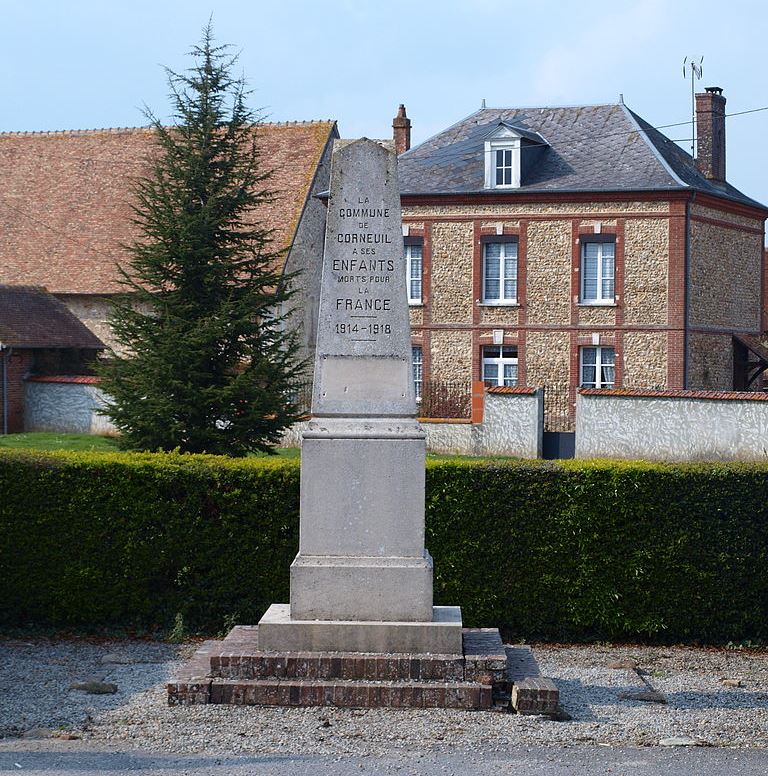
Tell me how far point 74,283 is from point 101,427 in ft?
25.9

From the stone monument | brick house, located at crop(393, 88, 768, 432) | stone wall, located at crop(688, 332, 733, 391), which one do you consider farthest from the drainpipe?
the stone monument

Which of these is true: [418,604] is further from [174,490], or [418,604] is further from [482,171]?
[482,171]

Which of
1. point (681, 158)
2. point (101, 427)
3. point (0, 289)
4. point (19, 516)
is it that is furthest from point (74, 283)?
point (19, 516)

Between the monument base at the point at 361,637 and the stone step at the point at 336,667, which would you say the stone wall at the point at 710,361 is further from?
the stone step at the point at 336,667

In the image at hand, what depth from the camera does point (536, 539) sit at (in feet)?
37.3

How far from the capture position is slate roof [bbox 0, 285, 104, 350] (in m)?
32.9

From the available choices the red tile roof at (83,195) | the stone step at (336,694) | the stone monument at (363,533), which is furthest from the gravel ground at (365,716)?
the red tile roof at (83,195)

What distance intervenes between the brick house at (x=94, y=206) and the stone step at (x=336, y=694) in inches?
1106

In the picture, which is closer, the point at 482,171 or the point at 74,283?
the point at 482,171

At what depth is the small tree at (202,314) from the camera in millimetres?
17172

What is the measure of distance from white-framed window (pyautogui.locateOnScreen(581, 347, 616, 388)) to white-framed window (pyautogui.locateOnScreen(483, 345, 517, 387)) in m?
2.09

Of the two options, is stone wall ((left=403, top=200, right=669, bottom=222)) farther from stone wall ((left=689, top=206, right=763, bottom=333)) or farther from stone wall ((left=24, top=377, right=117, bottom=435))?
stone wall ((left=24, top=377, right=117, bottom=435))

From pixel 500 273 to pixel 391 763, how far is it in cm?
2885

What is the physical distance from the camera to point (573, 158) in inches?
1371
